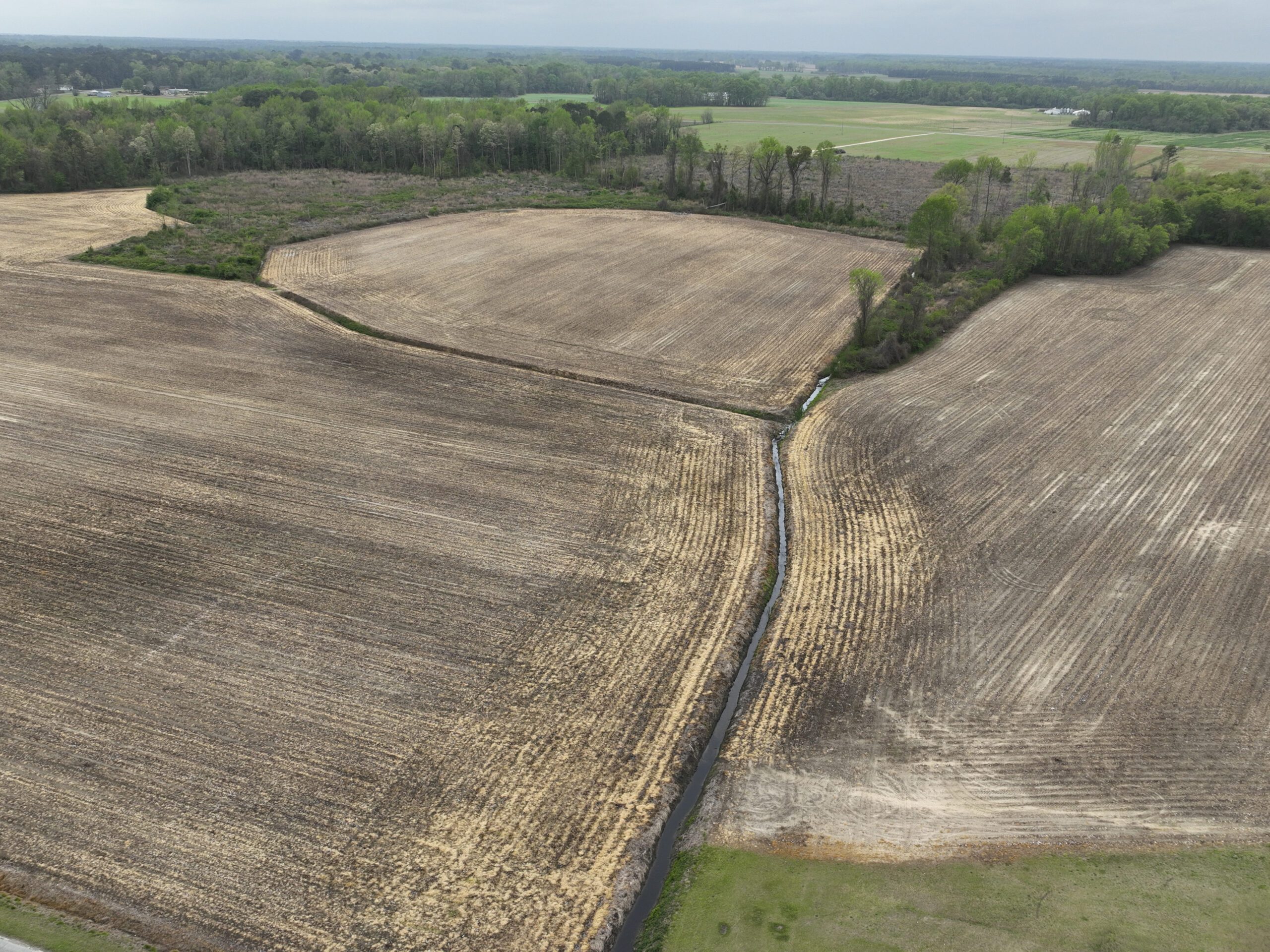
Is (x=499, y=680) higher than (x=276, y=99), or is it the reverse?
(x=276, y=99)

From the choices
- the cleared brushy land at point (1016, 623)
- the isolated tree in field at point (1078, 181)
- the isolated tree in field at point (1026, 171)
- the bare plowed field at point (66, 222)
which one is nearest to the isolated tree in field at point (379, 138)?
the bare plowed field at point (66, 222)

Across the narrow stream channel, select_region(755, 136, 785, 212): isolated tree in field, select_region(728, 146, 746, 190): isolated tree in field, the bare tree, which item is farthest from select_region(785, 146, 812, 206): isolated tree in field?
the bare tree

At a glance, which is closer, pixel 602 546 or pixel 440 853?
pixel 440 853

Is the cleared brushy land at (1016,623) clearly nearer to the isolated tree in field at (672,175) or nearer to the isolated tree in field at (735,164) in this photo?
the isolated tree in field at (672,175)

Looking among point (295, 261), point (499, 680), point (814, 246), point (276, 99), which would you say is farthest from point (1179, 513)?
point (276, 99)

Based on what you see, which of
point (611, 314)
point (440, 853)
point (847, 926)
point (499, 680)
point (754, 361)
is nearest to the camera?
point (847, 926)

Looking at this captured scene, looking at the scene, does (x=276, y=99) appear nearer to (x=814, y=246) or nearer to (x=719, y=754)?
(x=814, y=246)

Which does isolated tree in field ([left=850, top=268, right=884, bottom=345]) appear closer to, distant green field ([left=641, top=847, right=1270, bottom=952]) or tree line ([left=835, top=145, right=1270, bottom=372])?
tree line ([left=835, top=145, right=1270, bottom=372])
